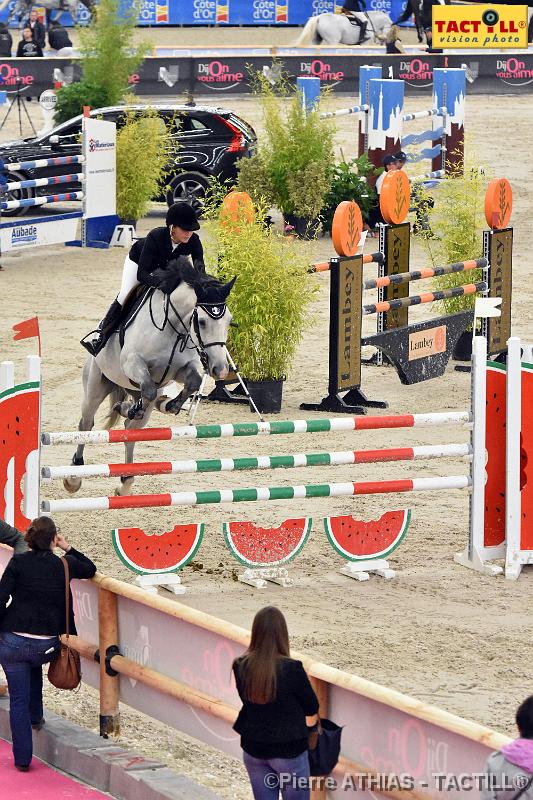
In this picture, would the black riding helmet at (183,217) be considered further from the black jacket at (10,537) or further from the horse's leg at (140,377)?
the black jacket at (10,537)

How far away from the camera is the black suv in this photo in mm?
20297

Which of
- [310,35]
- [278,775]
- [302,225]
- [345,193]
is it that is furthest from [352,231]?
[310,35]

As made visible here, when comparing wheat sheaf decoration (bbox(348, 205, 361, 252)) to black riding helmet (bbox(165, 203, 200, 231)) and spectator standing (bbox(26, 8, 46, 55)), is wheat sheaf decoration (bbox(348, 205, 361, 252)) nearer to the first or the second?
black riding helmet (bbox(165, 203, 200, 231))

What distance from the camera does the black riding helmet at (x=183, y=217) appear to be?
9.04 m

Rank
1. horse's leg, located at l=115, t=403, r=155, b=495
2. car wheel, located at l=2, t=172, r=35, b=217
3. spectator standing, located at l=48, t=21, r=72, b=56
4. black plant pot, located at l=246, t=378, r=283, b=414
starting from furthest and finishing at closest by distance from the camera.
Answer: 1. spectator standing, located at l=48, t=21, r=72, b=56
2. car wheel, located at l=2, t=172, r=35, b=217
3. black plant pot, located at l=246, t=378, r=283, b=414
4. horse's leg, located at l=115, t=403, r=155, b=495

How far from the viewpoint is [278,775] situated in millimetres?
5211

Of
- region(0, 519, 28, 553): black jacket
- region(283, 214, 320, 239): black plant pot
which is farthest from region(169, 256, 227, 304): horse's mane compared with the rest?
region(283, 214, 320, 239): black plant pot

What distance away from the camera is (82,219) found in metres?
19.2

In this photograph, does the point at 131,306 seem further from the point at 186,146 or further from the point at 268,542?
the point at 186,146

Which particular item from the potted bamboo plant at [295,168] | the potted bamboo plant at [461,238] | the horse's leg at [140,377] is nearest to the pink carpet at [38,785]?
the horse's leg at [140,377]

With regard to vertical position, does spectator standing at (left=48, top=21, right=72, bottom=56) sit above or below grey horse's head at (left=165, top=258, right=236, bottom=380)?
above

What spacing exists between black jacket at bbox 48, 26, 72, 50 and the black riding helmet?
25.4 meters

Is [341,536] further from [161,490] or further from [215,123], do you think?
[215,123]

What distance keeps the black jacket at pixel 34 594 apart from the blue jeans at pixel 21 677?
44 millimetres
